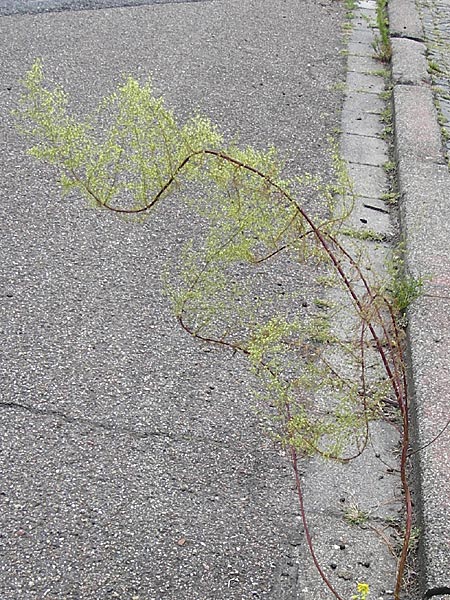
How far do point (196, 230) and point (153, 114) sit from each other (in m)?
1.70

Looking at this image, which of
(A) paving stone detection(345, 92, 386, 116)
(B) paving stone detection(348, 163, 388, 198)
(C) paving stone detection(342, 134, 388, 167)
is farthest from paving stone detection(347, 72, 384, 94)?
(B) paving stone detection(348, 163, 388, 198)

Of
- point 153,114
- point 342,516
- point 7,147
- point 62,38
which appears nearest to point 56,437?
point 342,516

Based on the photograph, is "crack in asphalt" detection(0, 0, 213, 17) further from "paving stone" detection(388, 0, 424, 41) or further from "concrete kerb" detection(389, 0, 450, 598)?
"concrete kerb" detection(389, 0, 450, 598)

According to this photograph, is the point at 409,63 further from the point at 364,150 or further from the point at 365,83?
the point at 364,150

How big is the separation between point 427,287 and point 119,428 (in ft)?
4.21

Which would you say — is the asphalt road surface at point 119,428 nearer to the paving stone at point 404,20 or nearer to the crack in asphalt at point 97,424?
the crack in asphalt at point 97,424

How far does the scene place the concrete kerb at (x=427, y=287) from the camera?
2238 mm

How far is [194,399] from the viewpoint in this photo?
9.07 feet

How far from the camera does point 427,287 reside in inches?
129

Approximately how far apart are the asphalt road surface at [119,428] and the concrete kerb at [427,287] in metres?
0.34

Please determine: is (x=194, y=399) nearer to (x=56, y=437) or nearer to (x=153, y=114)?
(x=56, y=437)

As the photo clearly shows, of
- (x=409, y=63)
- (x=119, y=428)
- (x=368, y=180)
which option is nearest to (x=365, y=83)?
(x=409, y=63)

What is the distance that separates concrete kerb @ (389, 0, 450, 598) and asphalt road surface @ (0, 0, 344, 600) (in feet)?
1.11

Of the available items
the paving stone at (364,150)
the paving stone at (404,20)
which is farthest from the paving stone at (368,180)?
the paving stone at (404,20)
